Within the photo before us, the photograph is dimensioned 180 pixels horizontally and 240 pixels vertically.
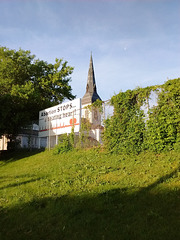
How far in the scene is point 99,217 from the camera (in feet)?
15.1

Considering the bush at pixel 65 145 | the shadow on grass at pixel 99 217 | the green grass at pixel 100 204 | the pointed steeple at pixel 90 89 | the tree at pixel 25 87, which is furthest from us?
the pointed steeple at pixel 90 89

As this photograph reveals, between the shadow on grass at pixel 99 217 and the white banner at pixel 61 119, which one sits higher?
the white banner at pixel 61 119

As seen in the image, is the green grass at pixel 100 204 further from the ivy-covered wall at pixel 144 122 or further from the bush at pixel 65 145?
the bush at pixel 65 145

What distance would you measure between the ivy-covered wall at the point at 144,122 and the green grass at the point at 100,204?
38.5 inches

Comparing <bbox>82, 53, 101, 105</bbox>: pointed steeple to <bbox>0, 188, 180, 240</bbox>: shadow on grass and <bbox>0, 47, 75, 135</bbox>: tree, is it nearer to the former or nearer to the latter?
<bbox>0, 47, 75, 135</bbox>: tree

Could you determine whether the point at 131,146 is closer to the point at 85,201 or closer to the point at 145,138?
the point at 145,138

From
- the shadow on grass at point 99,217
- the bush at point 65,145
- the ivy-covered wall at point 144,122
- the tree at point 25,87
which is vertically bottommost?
the shadow on grass at point 99,217

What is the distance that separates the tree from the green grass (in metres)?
11.4

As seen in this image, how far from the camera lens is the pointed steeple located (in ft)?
156

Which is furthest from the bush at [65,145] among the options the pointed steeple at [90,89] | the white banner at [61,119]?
the pointed steeple at [90,89]

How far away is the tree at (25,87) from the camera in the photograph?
18562 mm

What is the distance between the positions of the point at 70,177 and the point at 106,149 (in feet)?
13.1

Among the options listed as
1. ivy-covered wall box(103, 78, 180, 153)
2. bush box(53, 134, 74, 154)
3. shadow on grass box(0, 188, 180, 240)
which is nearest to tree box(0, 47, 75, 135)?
bush box(53, 134, 74, 154)

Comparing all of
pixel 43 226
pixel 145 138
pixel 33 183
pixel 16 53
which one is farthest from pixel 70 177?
pixel 16 53
